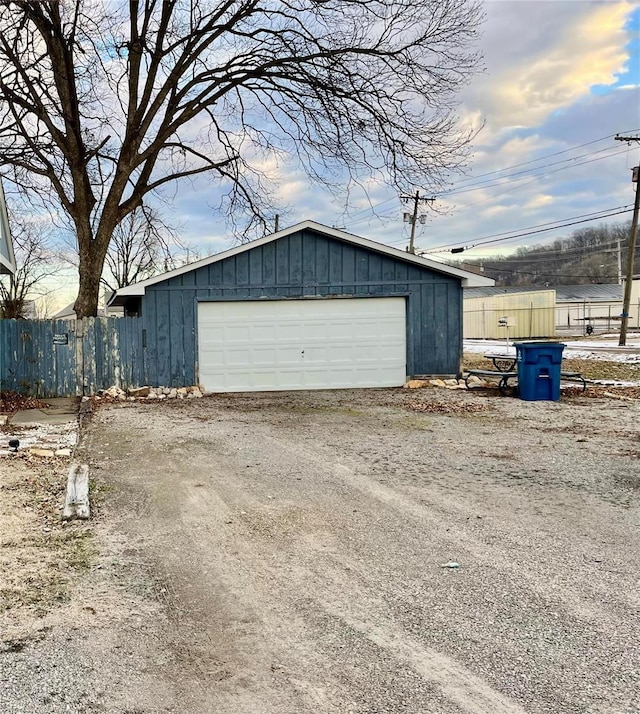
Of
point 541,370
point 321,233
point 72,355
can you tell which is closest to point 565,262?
point 321,233

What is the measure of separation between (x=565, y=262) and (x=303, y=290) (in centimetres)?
6555

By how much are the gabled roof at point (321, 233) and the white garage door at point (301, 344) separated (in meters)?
0.94

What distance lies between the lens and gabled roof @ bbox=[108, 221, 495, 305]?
13.4 m

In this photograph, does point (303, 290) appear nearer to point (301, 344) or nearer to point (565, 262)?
point (301, 344)

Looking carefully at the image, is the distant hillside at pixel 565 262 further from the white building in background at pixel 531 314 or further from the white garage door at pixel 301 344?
the white garage door at pixel 301 344

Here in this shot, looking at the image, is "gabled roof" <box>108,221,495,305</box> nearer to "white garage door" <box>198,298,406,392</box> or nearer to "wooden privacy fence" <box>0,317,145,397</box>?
"wooden privacy fence" <box>0,317,145,397</box>

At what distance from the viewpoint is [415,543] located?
430cm

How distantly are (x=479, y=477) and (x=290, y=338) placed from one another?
332 inches

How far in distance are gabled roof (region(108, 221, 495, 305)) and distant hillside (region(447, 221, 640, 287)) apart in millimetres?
49859

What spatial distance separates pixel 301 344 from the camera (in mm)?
14172

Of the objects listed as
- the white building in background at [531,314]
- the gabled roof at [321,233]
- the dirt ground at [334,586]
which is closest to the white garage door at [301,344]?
the gabled roof at [321,233]

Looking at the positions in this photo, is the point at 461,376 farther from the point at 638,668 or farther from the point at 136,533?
the point at 638,668

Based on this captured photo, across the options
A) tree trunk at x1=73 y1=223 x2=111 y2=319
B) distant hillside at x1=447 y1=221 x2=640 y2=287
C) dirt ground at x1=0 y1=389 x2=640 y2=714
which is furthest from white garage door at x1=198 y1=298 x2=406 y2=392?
distant hillside at x1=447 y1=221 x2=640 y2=287

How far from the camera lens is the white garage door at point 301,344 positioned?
13.9m
